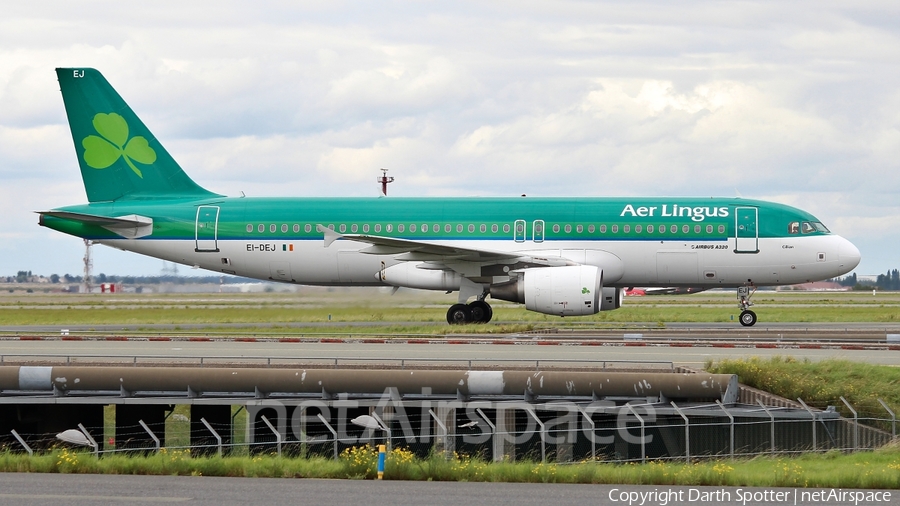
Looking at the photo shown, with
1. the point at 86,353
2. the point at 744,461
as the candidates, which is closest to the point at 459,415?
the point at 744,461

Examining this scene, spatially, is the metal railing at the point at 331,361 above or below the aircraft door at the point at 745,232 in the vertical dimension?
below

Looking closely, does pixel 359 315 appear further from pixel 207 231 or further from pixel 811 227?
pixel 811 227

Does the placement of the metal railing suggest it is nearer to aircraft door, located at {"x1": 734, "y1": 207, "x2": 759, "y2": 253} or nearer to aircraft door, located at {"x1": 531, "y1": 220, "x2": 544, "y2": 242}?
aircraft door, located at {"x1": 531, "y1": 220, "x2": 544, "y2": 242}

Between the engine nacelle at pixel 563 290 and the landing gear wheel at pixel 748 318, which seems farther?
the landing gear wheel at pixel 748 318

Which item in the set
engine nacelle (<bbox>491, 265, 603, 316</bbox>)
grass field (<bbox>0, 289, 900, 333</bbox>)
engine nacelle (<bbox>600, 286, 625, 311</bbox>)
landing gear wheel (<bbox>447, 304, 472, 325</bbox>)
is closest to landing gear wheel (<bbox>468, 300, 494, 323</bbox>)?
landing gear wheel (<bbox>447, 304, 472, 325</bbox>)

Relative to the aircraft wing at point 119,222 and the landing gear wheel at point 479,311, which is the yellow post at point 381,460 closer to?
the landing gear wheel at point 479,311

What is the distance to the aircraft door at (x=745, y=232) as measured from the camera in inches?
1389

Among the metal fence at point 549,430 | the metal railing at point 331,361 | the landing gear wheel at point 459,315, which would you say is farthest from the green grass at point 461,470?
the landing gear wheel at point 459,315

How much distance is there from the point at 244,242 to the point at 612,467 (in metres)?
23.8

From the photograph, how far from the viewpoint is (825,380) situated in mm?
21781

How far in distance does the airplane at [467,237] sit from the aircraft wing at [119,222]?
46 mm

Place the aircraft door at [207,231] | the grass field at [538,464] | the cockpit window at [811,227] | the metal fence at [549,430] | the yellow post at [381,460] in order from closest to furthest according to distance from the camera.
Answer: the yellow post at [381,460] < the grass field at [538,464] < the metal fence at [549,430] < the cockpit window at [811,227] < the aircraft door at [207,231]

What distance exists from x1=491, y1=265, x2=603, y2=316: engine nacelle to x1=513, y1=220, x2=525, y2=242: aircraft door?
2.43 meters

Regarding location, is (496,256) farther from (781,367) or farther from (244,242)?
(781,367)
